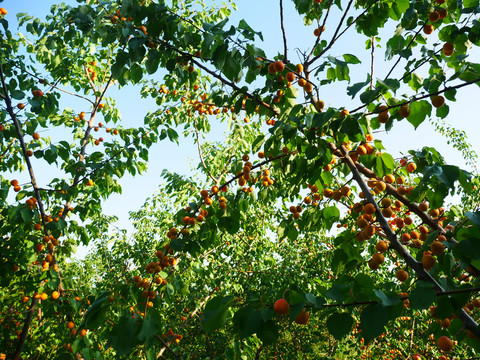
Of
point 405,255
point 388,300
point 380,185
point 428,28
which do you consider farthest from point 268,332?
A: point 428,28

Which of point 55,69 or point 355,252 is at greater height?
point 55,69

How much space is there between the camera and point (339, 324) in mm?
1007

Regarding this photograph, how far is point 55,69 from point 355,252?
421 centimetres

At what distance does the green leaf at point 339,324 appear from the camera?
98 centimetres

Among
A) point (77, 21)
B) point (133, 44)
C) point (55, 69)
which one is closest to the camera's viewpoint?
point (133, 44)

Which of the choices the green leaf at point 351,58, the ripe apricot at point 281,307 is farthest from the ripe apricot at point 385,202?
the ripe apricot at point 281,307

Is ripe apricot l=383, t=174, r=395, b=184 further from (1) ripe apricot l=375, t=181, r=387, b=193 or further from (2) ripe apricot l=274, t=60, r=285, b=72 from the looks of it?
(2) ripe apricot l=274, t=60, r=285, b=72

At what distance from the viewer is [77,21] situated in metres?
2.19

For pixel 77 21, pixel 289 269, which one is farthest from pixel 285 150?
pixel 289 269

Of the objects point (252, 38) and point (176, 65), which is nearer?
point (252, 38)

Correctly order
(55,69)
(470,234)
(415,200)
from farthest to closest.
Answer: (55,69) < (415,200) < (470,234)

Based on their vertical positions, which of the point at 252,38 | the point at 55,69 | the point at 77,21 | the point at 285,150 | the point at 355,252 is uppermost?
the point at 55,69

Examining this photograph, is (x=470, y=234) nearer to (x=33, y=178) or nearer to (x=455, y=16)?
(x=455, y=16)

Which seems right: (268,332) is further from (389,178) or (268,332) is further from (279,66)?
(279,66)
